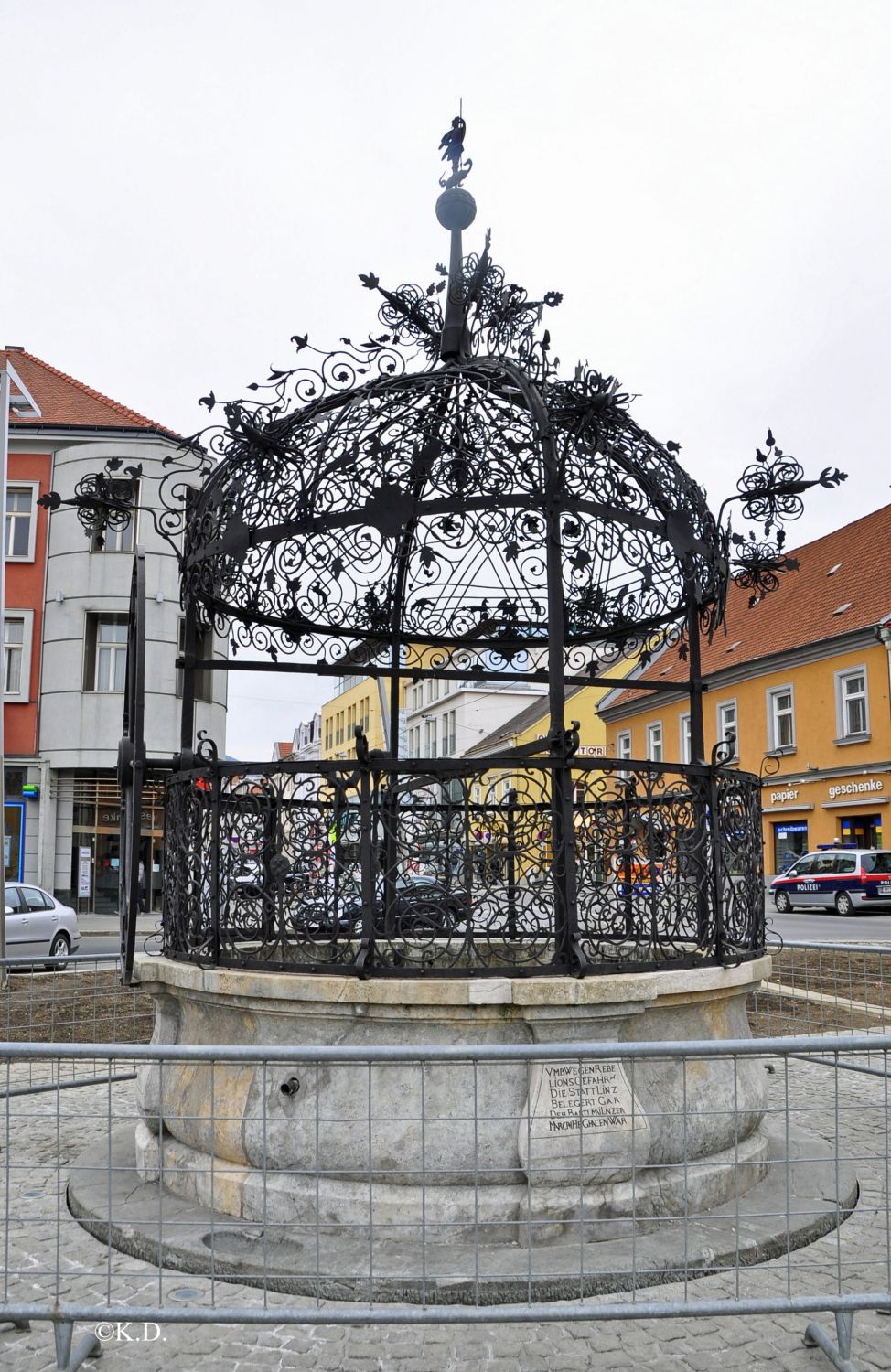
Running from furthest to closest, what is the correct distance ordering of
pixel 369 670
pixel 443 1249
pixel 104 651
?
pixel 104 651 < pixel 369 670 < pixel 443 1249

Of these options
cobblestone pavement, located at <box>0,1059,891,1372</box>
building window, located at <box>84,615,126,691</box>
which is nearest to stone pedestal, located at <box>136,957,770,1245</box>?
cobblestone pavement, located at <box>0,1059,891,1372</box>

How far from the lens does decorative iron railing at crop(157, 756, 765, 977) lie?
503cm

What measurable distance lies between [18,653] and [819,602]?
22.6 m

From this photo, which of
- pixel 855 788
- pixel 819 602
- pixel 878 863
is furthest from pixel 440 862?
pixel 819 602

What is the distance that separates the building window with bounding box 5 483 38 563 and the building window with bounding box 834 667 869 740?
2141 cm

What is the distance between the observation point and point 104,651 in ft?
85.2

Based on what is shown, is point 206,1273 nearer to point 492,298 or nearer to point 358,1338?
point 358,1338

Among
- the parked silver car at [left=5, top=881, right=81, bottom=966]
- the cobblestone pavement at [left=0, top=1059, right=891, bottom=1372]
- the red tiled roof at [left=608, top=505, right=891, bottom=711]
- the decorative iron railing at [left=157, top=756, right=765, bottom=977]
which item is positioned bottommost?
the cobblestone pavement at [left=0, top=1059, right=891, bottom=1372]

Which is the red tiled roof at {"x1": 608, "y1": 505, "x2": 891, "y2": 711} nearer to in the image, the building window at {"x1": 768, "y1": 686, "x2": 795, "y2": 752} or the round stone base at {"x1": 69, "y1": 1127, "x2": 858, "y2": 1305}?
the building window at {"x1": 768, "y1": 686, "x2": 795, "y2": 752}

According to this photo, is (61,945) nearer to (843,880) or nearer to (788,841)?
(843,880)

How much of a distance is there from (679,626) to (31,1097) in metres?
5.83

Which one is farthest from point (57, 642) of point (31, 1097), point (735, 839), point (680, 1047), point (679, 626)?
point (680, 1047)

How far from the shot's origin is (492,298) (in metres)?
6.49

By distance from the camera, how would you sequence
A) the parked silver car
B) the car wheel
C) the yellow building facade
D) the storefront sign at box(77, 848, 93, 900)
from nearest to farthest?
the parked silver car
the car wheel
the storefront sign at box(77, 848, 93, 900)
the yellow building facade
